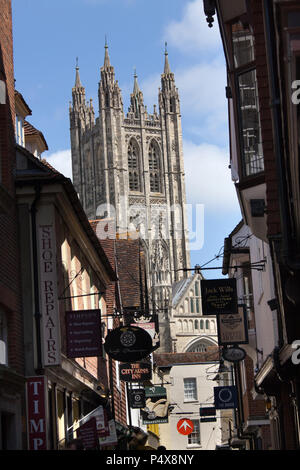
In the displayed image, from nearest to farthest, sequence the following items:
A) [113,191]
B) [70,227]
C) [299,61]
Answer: [299,61] < [70,227] < [113,191]

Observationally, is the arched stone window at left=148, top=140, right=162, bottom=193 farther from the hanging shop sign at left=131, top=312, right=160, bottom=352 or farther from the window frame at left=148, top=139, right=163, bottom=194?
the hanging shop sign at left=131, top=312, right=160, bottom=352

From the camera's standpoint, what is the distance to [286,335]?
15766 millimetres

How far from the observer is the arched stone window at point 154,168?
132750mm

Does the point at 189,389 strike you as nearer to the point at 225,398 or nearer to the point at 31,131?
the point at 225,398

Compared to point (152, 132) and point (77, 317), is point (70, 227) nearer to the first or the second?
point (77, 317)

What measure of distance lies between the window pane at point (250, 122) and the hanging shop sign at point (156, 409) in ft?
63.5

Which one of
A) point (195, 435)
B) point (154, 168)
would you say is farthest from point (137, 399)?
point (154, 168)

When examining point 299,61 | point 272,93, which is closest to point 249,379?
point 272,93

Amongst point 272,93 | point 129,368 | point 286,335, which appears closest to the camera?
point 272,93

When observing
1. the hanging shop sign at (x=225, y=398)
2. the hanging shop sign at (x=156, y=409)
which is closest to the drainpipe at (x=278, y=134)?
the hanging shop sign at (x=225, y=398)

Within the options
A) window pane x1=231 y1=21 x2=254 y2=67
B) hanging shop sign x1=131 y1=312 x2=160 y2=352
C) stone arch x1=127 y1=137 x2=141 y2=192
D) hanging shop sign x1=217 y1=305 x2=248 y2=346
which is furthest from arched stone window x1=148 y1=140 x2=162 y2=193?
window pane x1=231 y1=21 x2=254 y2=67

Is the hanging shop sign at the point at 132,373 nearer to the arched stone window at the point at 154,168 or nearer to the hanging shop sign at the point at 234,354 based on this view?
the hanging shop sign at the point at 234,354

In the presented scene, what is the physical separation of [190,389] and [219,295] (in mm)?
44603

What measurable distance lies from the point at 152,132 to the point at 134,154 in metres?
3.93
